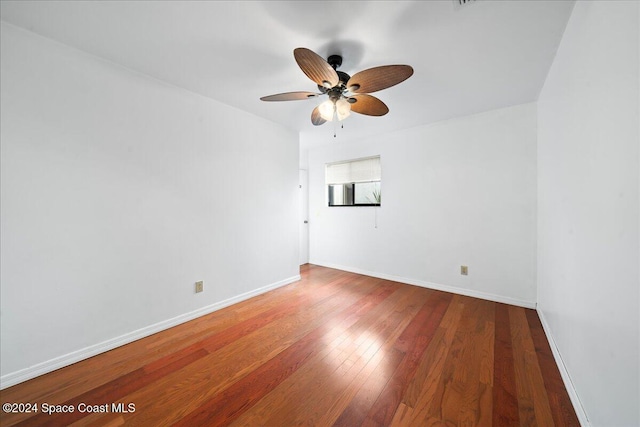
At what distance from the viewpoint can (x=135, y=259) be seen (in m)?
2.12

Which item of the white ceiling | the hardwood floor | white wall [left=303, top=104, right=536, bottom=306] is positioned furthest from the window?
the hardwood floor

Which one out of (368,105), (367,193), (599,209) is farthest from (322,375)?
(367,193)

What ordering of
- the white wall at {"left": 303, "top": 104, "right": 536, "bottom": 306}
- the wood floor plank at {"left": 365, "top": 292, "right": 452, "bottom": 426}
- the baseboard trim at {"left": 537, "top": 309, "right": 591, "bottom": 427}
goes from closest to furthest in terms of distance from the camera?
the baseboard trim at {"left": 537, "top": 309, "right": 591, "bottom": 427} → the wood floor plank at {"left": 365, "top": 292, "right": 452, "bottom": 426} → the white wall at {"left": 303, "top": 104, "right": 536, "bottom": 306}

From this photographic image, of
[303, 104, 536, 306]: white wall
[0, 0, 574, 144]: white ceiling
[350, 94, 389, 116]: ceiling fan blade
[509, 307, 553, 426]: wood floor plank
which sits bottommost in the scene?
[509, 307, 553, 426]: wood floor plank

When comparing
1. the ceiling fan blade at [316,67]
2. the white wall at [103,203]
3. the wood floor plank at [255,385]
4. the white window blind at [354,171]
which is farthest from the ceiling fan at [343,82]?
the wood floor plank at [255,385]

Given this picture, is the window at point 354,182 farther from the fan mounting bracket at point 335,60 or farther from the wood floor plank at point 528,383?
the wood floor plank at point 528,383

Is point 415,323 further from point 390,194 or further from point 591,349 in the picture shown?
point 390,194

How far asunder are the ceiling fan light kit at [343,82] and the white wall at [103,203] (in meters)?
1.23

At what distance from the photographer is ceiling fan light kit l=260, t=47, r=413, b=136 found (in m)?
1.49

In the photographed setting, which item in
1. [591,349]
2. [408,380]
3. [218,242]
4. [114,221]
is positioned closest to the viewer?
[591,349]

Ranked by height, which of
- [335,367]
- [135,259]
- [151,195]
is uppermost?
[151,195]

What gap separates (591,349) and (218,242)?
3100mm

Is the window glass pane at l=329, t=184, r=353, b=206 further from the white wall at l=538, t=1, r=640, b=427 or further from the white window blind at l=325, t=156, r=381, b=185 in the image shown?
the white wall at l=538, t=1, r=640, b=427

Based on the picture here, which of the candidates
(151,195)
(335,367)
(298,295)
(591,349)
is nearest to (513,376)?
(591,349)
